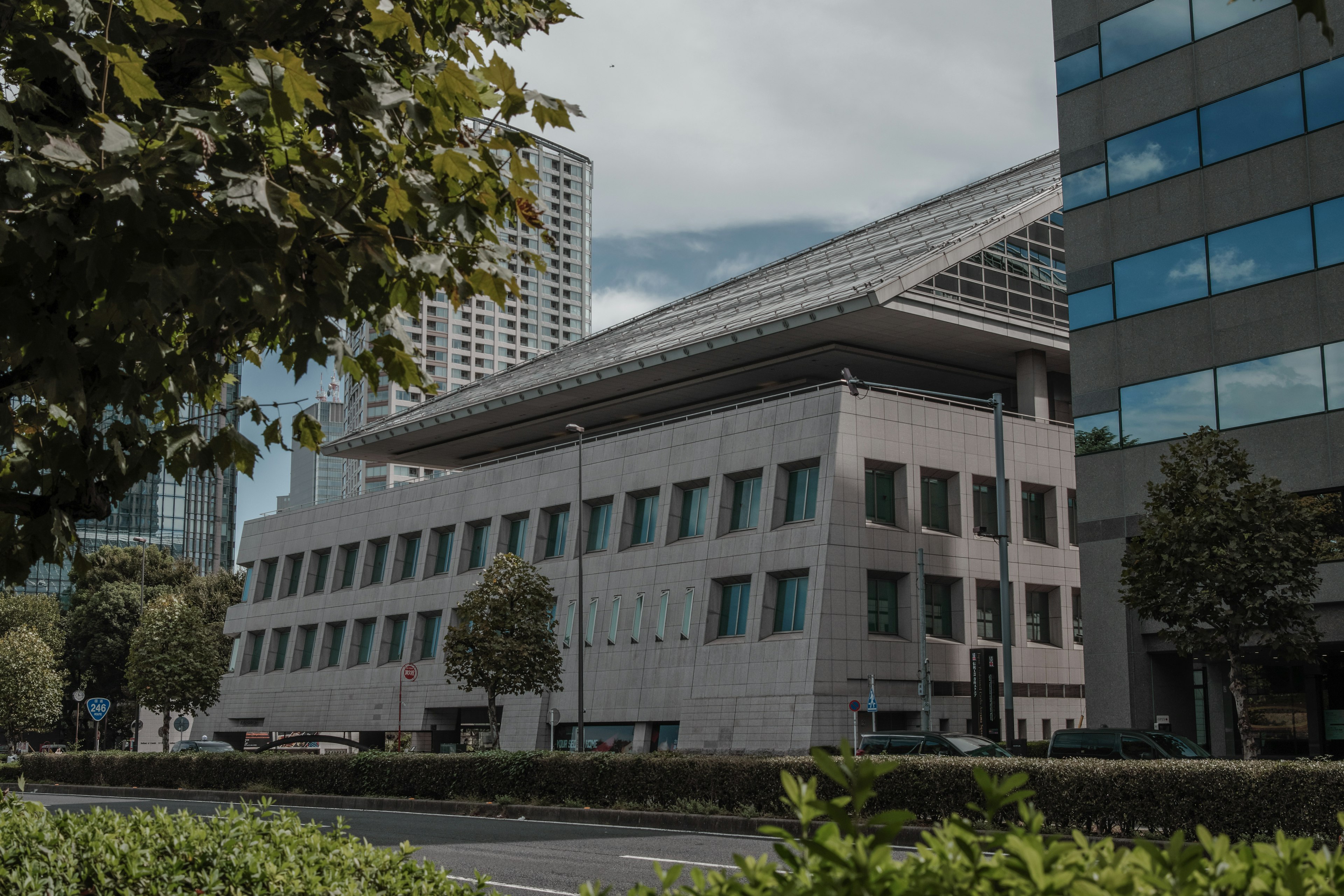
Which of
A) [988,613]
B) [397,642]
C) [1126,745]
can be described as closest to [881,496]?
[988,613]

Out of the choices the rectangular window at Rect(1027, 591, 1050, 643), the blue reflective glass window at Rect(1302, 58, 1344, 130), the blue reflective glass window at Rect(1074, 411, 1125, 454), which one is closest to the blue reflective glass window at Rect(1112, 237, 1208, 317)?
the blue reflective glass window at Rect(1074, 411, 1125, 454)

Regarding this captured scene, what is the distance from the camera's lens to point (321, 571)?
64.8 meters

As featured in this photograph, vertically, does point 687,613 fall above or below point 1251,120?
below

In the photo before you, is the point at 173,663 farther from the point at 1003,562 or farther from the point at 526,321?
the point at 526,321

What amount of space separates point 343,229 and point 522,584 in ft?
123

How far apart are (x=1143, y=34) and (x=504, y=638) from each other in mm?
25275

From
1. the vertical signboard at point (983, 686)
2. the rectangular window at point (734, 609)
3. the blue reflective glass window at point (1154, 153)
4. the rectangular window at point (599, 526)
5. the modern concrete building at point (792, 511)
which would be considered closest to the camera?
the blue reflective glass window at point (1154, 153)

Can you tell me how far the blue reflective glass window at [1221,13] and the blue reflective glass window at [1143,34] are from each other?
0.30m

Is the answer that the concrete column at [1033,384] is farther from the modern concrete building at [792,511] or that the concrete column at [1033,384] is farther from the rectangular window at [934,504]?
the rectangular window at [934,504]

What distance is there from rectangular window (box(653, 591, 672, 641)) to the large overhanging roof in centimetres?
865

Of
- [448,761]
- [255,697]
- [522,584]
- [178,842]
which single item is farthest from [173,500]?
Result: [178,842]

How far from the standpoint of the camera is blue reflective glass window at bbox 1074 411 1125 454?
32656 mm

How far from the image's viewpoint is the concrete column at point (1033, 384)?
48156mm

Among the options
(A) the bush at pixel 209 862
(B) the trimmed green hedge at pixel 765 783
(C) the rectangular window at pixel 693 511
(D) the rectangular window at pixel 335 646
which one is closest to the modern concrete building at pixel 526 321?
(D) the rectangular window at pixel 335 646
